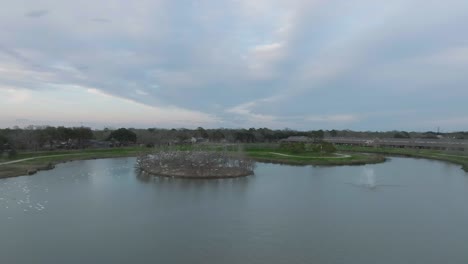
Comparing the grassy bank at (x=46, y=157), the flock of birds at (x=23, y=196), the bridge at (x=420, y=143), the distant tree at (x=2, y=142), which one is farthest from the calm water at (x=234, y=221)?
the bridge at (x=420, y=143)

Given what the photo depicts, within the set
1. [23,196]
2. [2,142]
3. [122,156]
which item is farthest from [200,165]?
[2,142]

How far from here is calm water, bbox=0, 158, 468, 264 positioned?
1333cm

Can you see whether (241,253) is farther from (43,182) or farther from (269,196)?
(43,182)

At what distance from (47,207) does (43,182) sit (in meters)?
10.1

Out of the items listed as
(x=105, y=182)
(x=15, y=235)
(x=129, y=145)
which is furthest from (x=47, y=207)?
(x=129, y=145)

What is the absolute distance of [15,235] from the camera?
15.5 meters

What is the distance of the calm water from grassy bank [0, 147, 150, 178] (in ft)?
17.2

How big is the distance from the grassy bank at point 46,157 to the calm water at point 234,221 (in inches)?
206

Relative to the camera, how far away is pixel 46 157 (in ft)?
157

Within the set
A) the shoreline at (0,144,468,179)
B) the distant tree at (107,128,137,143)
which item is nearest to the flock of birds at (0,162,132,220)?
the shoreline at (0,144,468,179)

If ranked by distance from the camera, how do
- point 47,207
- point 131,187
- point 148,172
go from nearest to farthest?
Result: point 47,207, point 131,187, point 148,172

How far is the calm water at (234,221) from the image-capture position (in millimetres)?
13328

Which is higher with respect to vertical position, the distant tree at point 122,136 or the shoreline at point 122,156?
the distant tree at point 122,136

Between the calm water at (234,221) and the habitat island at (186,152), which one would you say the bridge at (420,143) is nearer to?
the habitat island at (186,152)
